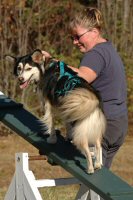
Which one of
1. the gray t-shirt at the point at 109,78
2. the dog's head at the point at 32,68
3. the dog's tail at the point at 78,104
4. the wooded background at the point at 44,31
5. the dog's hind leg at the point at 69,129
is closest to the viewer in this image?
the dog's tail at the point at 78,104

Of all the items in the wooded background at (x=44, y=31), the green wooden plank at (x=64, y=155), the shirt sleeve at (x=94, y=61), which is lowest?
the wooded background at (x=44, y=31)

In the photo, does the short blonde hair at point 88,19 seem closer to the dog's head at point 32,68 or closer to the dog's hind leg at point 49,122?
the dog's head at point 32,68

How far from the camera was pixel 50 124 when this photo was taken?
20.6 feet

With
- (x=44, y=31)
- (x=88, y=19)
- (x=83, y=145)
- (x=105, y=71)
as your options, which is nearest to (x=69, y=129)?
(x=83, y=145)

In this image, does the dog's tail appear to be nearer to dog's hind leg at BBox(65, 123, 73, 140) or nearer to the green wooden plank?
dog's hind leg at BBox(65, 123, 73, 140)

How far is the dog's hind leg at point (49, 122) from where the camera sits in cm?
617

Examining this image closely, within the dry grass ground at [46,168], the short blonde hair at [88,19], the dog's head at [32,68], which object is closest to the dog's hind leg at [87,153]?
the dog's head at [32,68]

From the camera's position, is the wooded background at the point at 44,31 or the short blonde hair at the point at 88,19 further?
the wooded background at the point at 44,31

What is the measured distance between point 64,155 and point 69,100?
2.42 ft

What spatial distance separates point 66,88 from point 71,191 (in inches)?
148

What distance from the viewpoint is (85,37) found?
611 centimetres

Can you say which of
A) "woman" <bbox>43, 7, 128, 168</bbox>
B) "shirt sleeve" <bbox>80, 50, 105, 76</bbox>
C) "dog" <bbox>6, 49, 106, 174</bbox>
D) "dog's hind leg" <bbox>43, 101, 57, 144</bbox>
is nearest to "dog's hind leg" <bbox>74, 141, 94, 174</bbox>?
"dog" <bbox>6, 49, 106, 174</bbox>

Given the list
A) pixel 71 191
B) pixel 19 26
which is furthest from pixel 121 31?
pixel 71 191

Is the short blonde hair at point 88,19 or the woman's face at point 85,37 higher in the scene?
the short blonde hair at point 88,19
